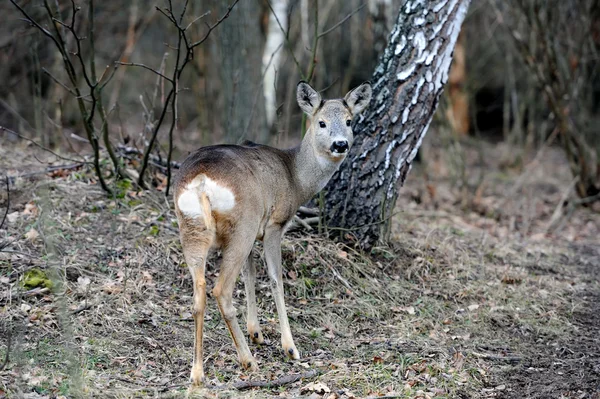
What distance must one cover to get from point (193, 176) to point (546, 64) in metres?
7.96

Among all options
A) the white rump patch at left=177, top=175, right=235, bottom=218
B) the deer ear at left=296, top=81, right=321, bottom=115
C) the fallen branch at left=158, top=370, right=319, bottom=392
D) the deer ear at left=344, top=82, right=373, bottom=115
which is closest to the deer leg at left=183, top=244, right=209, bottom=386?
the fallen branch at left=158, top=370, right=319, bottom=392

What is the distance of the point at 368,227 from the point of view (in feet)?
24.0

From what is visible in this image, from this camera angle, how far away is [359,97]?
6324 mm

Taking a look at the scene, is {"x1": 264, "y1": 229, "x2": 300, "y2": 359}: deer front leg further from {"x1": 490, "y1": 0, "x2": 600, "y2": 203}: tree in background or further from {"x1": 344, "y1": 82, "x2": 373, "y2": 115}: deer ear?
{"x1": 490, "y1": 0, "x2": 600, "y2": 203}: tree in background

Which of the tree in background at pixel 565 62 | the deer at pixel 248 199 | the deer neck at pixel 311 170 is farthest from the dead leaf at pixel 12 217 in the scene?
the tree in background at pixel 565 62

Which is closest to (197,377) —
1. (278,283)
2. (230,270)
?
(230,270)

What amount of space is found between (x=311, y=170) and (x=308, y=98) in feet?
2.08

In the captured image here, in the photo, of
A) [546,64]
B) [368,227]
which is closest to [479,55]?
[546,64]

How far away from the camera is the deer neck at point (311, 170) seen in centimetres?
612

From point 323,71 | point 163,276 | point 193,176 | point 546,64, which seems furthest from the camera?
point 323,71

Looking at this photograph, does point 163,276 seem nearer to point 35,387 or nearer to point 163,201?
point 163,201

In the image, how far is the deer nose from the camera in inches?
231

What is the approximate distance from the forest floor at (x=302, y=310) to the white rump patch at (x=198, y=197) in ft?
2.97

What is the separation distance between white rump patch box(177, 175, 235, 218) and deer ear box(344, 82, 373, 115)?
1844 mm
